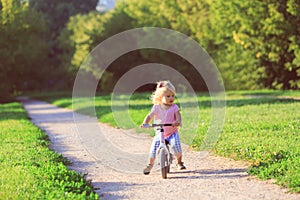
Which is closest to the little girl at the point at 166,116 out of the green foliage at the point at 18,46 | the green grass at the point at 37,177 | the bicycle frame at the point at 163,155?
the bicycle frame at the point at 163,155

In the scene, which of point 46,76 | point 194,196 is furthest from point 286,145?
point 46,76

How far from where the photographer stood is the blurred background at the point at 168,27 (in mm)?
34312

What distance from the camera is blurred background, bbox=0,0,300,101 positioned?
113 ft

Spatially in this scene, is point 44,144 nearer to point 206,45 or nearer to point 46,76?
point 206,45

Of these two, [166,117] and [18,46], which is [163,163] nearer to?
[166,117]

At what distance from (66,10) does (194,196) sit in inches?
2361

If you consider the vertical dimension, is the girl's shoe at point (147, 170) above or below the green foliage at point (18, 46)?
below

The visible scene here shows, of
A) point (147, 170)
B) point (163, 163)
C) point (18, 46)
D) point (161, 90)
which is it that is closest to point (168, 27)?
point (18, 46)

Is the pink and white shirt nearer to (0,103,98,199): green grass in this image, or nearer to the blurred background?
(0,103,98,199): green grass

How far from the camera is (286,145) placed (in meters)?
11.6

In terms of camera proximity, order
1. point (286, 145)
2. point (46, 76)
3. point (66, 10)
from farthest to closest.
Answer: point (66, 10)
point (46, 76)
point (286, 145)

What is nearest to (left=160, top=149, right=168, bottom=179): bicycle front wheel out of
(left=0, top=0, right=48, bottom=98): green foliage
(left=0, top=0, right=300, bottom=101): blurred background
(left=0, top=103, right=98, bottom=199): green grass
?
(left=0, top=103, right=98, bottom=199): green grass

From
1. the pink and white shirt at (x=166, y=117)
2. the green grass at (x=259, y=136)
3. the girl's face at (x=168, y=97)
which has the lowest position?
the green grass at (x=259, y=136)

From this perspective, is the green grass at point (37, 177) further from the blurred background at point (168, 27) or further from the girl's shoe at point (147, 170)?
the blurred background at point (168, 27)
